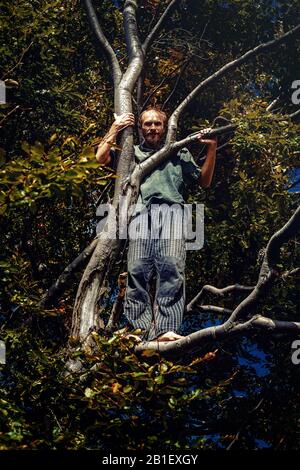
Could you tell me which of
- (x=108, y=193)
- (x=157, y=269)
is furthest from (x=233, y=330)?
(x=108, y=193)

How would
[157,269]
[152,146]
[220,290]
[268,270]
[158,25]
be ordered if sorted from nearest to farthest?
[268,270] → [157,269] → [220,290] → [152,146] → [158,25]

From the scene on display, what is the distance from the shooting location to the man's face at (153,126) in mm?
8883

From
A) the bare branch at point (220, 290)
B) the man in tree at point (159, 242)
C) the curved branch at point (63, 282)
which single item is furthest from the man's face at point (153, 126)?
the bare branch at point (220, 290)

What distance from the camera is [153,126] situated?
8.90 meters

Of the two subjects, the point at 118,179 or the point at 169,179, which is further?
the point at 118,179

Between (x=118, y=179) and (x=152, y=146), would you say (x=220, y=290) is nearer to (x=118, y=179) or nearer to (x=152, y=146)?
(x=118, y=179)

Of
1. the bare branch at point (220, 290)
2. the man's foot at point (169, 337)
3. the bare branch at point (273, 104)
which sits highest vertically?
the bare branch at point (273, 104)

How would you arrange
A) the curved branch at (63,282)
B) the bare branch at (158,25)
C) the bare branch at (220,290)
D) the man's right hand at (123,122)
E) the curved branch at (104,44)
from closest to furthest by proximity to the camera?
the bare branch at (220,290) → the curved branch at (63,282) → the man's right hand at (123,122) → the curved branch at (104,44) → the bare branch at (158,25)

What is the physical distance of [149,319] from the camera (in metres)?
7.79

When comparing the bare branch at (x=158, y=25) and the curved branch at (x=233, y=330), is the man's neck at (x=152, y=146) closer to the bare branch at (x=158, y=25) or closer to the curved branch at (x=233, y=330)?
the bare branch at (x=158, y=25)

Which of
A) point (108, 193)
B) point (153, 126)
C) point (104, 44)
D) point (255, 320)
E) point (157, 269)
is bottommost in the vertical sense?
point (255, 320)

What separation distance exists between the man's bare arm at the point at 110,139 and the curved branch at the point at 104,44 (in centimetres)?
105

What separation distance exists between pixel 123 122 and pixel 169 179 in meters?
1.11

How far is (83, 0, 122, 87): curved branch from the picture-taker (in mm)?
10211
